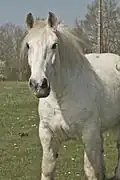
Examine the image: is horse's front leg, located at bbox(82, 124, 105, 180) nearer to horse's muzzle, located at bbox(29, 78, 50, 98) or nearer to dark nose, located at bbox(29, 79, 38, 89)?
horse's muzzle, located at bbox(29, 78, 50, 98)

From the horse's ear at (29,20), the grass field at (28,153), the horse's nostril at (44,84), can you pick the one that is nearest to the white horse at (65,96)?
the horse's ear at (29,20)

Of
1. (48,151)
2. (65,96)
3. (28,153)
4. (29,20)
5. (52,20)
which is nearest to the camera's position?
(52,20)

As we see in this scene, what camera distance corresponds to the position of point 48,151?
5.18 metres

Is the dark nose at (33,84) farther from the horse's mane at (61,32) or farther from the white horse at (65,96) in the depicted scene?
the horse's mane at (61,32)

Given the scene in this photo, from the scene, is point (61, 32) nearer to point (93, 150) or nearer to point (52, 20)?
point (52, 20)

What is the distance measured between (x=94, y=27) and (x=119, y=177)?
2145cm

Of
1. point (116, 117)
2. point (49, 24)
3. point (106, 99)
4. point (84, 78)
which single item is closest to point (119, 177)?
point (116, 117)

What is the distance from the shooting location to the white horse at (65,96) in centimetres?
459

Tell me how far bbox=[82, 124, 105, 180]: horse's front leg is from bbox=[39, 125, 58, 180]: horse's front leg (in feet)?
1.20

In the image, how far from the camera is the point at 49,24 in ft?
15.4

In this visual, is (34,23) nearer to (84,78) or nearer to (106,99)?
(84,78)

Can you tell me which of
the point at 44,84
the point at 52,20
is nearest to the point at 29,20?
the point at 52,20

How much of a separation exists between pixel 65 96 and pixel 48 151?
2.20 ft

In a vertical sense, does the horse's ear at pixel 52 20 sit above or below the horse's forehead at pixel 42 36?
above
